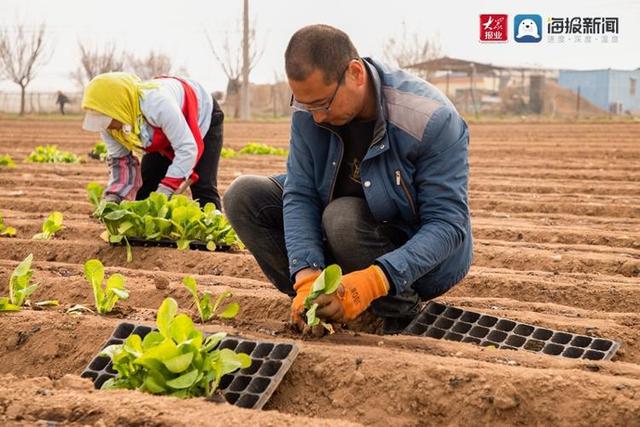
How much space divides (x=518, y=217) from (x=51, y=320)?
4372mm

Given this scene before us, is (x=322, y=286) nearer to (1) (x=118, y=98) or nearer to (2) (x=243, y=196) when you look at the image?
(2) (x=243, y=196)

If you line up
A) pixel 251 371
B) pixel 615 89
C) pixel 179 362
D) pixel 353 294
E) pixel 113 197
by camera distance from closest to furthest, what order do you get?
pixel 179 362, pixel 251 371, pixel 353 294, pixel 113 197, pixel 615 89

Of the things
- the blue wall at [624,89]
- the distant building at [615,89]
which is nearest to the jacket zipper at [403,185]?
the distant building at [615,89]

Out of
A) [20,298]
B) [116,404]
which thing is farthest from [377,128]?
[20,298]

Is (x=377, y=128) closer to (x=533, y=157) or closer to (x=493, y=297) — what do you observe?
(x=493, y=297)

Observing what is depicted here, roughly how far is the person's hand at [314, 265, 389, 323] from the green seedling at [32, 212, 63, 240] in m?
2.97

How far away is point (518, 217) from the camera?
23.7 ft

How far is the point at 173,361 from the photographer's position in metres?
2.79

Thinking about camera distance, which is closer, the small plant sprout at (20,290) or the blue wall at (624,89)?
the small plant sprout at (20,290)

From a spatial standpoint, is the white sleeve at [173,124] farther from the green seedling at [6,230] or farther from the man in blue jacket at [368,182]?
the man in blue jacket at [368,182]

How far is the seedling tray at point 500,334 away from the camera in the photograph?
3.60m

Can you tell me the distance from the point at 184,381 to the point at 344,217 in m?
1.00

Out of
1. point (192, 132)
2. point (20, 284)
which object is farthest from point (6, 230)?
point (20, 284)

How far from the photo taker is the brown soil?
2.80 m
